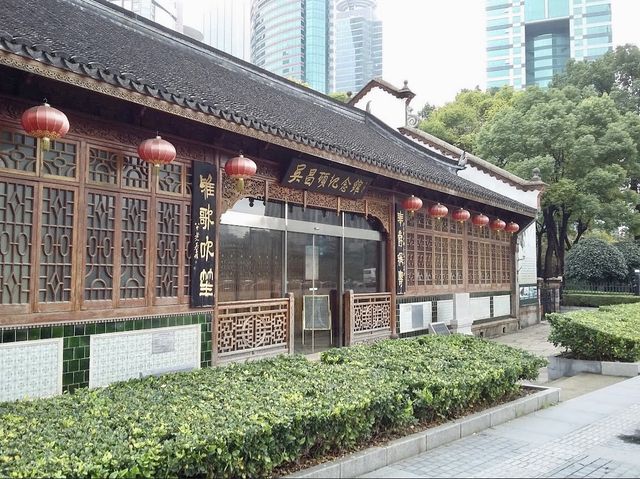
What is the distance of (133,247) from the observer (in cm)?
609

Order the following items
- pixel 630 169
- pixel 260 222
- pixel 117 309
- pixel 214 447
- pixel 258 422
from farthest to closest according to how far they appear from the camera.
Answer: pixel 630 169
pixel 260 222
pixel 117 309
pixel 258 422
pixel 214 447

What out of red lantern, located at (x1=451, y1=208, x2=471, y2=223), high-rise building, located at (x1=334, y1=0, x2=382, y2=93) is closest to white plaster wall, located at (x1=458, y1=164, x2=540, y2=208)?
red lantern, located at (x1=451, y1=208, x2=471, y2=223)

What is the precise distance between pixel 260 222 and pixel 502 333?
913 centimetres

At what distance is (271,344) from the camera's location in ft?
25.5

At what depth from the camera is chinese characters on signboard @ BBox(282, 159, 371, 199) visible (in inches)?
318

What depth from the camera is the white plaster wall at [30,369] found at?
4922mm

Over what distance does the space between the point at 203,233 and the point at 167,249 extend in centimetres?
54

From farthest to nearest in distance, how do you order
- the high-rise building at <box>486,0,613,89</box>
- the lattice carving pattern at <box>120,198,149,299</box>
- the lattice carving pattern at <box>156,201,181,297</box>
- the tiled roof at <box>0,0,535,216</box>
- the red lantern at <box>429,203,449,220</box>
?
the high-rise building at <box>486,0,613,89</box>
the red lantern at <box>429,203,449,220</box>
the lattice carving pattern at <box>156,201,181,297</box>
the lattice carving pattern at <box>120,198,149,299</box>
the tiled roof at <box>0,0,535,216</box>

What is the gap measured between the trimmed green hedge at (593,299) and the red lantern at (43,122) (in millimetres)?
21202

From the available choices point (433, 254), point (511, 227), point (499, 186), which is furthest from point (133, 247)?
point (499, 186)

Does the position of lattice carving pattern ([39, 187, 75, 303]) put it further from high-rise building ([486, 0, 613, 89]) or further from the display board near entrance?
high-rise building ([486, 0, 613, 89])

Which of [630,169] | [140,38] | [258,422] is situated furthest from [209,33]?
[258,422]

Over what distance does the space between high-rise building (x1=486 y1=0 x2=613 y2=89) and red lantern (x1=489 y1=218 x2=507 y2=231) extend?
76.0 metres

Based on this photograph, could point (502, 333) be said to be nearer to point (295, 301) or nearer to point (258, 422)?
point (295, 301)
